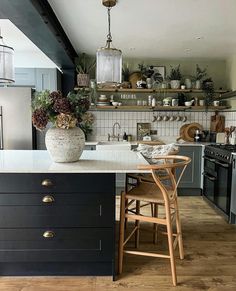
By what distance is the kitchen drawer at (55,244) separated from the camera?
1981 millimetres

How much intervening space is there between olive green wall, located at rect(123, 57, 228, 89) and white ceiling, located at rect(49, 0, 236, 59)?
0.37 metres

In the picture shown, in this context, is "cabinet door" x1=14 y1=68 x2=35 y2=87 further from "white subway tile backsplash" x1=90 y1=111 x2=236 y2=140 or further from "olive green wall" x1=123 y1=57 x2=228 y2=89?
"olive green wall" x1=123 y1=57 x2=228 y2=89

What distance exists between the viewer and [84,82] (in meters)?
4.41

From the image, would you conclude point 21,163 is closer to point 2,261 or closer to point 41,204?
point 41,204

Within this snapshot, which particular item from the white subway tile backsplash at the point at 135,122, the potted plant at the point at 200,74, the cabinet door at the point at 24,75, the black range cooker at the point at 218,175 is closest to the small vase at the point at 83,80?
the white subway tile backsplash at the point at 135,122

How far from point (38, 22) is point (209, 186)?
310cm

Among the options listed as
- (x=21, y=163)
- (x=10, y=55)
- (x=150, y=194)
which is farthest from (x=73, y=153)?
(x=10, y=55)

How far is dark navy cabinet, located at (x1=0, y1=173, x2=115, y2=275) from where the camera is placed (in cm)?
194

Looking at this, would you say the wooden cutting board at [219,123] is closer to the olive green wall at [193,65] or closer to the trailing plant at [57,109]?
the olive green wall at [193,65]

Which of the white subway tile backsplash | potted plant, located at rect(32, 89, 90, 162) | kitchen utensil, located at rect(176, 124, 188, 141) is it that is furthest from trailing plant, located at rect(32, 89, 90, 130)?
kitchen utensil, located at rect(176, 124, 188, 141)

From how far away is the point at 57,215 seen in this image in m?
1.97

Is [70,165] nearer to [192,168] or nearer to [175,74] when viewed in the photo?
[192,168]

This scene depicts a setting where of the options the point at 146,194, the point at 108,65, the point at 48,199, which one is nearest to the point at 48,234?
the point at 48,199

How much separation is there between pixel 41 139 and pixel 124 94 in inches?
67.0
